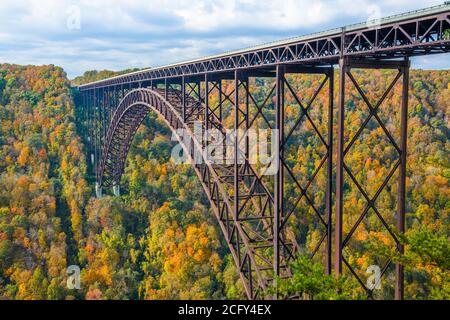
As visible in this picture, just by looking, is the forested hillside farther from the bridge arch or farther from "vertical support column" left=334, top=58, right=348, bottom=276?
"vertical support column" left=334, top=58, right=348, bottom=276

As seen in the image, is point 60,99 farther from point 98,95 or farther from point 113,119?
point 113,119

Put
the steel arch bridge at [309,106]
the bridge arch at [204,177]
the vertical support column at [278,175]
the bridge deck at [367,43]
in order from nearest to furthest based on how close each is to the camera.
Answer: the bridge deck at [367,43] → the steel arch bridge at [309,106] → the vertical support column at [278,175] → the bridge arch at [204,177]

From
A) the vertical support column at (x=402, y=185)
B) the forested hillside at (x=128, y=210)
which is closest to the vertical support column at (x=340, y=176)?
the vertical support column at (x=402, y=185)

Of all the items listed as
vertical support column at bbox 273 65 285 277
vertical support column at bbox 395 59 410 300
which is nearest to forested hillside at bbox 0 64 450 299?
vertical support column at bbox 273 65 285 277

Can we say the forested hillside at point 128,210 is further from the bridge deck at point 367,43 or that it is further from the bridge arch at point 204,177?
the bridge deck at point 367,43

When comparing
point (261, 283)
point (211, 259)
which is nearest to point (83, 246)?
point (211, 259)

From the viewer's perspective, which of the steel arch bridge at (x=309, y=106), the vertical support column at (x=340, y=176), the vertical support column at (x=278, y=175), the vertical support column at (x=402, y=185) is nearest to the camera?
the steel arch bridge at (x=309, y=106)

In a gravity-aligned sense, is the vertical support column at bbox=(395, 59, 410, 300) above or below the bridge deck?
below
